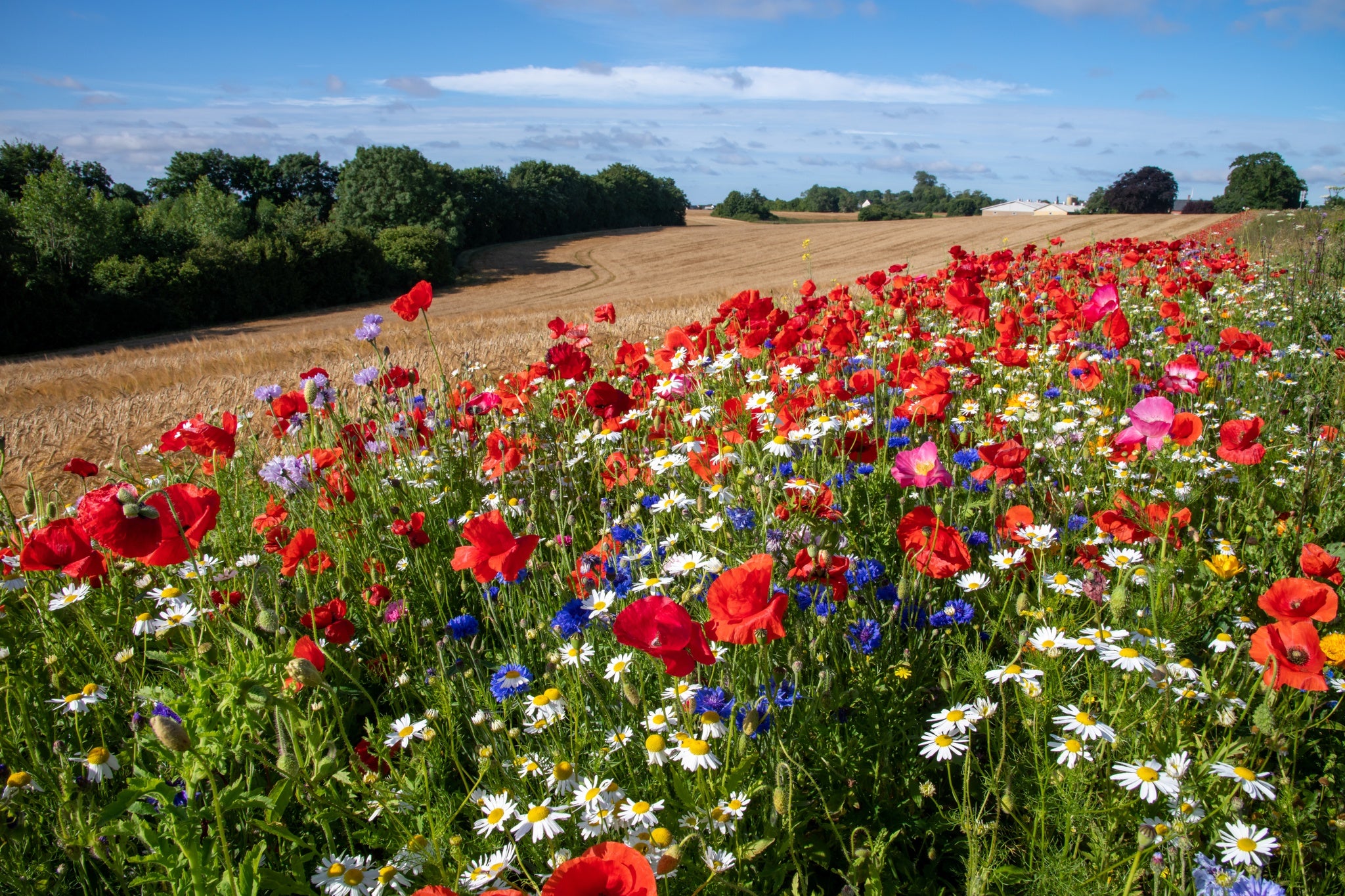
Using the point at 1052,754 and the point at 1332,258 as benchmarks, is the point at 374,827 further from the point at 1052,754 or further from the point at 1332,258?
the point at 1332,258

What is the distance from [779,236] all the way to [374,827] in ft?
154

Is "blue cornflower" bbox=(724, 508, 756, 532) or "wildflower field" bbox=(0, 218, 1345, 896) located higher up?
"blue cornflower" bbox=(724, 508, 756, 532)

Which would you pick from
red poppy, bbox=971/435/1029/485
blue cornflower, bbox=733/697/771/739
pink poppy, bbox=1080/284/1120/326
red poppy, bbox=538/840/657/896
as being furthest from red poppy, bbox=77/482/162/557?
pink poppy, bbox=1080/284/1120/326

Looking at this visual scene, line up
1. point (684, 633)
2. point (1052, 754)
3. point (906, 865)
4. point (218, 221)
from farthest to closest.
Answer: point (218, 221), point (1052, 754), point (906, 865), point (684, 633)

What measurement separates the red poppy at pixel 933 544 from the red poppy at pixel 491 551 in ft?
3.24

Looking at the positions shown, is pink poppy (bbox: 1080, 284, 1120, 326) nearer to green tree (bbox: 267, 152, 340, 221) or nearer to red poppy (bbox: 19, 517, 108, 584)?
red poppy (bbox: 19, 517, 108, 584)

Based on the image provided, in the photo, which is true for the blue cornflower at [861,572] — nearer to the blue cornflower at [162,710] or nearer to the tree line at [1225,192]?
the blue cornflower at [162,710]

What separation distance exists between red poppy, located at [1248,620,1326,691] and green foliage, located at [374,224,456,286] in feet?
135

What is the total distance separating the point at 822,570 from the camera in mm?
1843

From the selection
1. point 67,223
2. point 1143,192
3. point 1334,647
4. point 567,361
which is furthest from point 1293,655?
point 1143,192

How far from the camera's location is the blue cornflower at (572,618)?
194cm

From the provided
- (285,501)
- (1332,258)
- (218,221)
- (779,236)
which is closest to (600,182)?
(779,236)

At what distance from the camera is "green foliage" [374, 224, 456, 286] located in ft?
132

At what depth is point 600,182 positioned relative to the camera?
65.1 m
